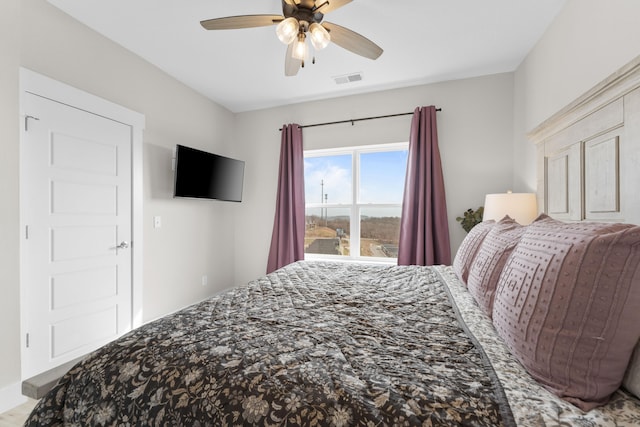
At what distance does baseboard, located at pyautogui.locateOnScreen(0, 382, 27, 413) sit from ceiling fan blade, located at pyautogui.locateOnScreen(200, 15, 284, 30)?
2.51 meters

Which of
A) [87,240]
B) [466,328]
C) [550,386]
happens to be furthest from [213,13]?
[550,386]

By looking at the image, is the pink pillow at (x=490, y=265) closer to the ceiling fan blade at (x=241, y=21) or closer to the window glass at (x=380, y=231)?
the ceiling fan blade at (x=241, y=21)

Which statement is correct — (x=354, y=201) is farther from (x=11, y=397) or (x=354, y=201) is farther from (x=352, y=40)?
(x=11, y=397)

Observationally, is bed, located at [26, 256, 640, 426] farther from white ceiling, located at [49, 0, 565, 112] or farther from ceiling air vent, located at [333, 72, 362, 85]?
ceiling air vent, located at [333, 72, 362, 85]

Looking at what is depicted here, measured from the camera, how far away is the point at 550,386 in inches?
28.1

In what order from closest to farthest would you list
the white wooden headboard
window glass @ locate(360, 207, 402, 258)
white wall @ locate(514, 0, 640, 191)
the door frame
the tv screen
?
the white wooden headboard, white wall @ locate(514, 0, 640, 191), the door frame, the tv screen, window glass @ locate(360, 207, 402, 258)

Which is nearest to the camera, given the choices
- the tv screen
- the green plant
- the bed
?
the bed

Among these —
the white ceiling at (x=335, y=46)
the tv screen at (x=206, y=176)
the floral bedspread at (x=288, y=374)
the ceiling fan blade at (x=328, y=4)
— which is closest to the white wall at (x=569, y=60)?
the white ceiling at (x=335, y=46)

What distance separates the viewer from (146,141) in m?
2.83

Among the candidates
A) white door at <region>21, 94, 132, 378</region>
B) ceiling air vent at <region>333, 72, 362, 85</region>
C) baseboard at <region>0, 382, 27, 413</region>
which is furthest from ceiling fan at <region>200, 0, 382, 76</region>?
baseboard at <region>0, 382, 27, 413</region>

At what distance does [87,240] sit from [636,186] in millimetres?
3385

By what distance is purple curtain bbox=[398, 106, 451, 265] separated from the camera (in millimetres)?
3059

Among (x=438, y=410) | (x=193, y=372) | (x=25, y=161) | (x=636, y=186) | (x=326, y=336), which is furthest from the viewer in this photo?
(x=25, y=161)

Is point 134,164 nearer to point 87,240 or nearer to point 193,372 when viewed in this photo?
point 87,240
